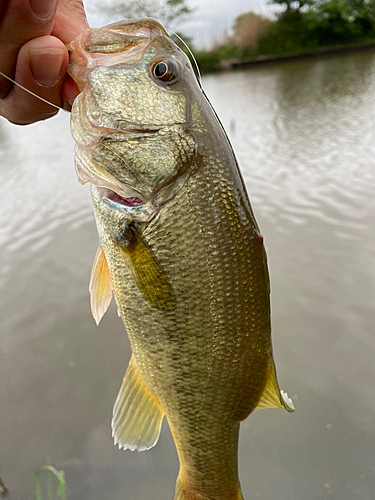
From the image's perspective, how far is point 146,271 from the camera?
1.18 meters

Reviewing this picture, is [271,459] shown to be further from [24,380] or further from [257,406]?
[24,380]

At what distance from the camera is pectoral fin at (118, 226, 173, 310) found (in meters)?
1.18

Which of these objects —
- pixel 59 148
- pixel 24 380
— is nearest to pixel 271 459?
pixel 24 380

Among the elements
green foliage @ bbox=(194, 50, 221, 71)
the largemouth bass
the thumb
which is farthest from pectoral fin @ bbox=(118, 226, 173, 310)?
green foliage @ bbox=(194, 50, 221, 71)

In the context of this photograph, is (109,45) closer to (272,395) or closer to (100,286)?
(100,286)

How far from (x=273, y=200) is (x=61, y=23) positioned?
235 inches

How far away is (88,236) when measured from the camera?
6293mm

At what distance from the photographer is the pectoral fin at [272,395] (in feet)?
4.29

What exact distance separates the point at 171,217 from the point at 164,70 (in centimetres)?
56

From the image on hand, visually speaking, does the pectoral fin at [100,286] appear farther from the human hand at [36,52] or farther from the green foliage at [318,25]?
the green foliage at [318,25]

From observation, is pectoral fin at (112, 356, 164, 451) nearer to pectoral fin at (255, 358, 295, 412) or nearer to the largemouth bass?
the largemouth bass

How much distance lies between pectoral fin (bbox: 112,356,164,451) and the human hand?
→ 3.74 ft

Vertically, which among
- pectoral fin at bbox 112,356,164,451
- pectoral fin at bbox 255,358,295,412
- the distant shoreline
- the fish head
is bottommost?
pectoral fin at bbox 112,356,164,451

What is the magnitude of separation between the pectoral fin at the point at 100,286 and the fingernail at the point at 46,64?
0.66 metres
